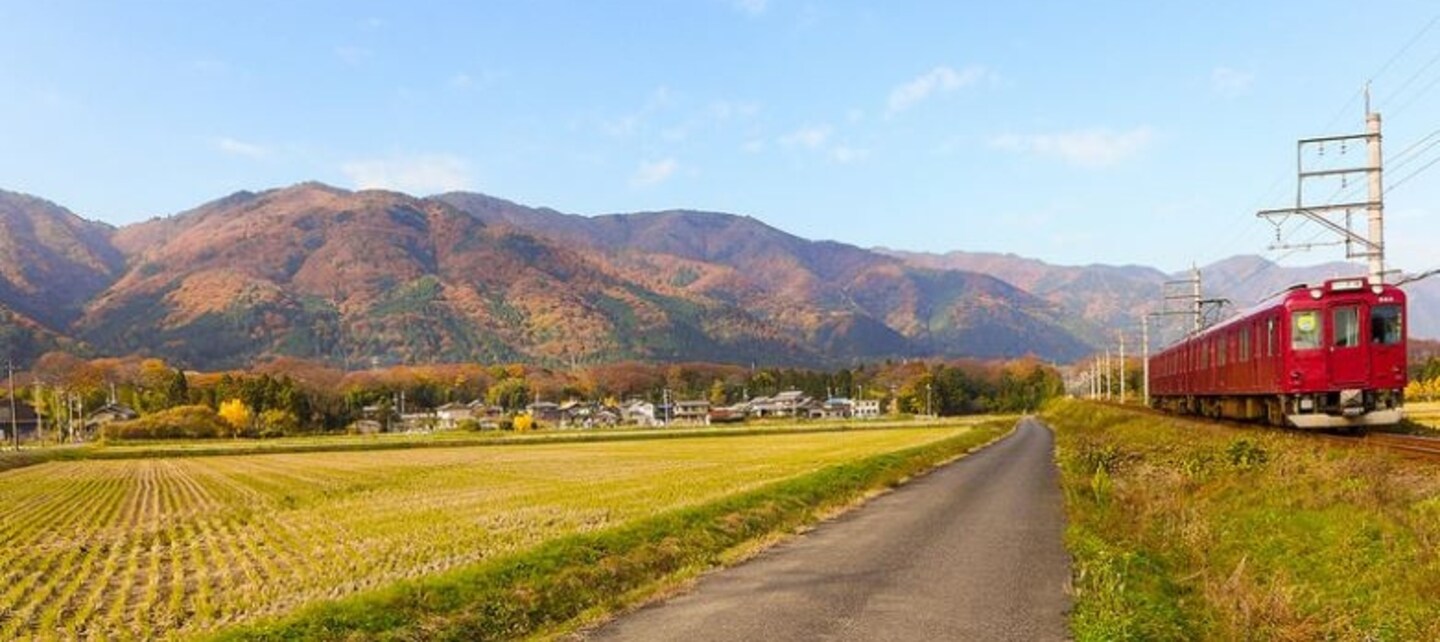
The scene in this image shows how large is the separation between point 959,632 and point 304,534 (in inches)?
909

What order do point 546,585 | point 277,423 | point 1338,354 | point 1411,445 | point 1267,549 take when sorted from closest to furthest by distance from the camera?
point 1267,549
point 546,585
point 1411,445
point 1338,354
point 277,423

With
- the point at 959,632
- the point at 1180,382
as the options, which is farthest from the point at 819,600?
the point at 1180,382

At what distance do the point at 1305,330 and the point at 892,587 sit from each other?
23052 millimetres

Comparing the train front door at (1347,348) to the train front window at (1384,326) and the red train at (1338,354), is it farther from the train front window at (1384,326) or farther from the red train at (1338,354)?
the train front window at (1384,326)

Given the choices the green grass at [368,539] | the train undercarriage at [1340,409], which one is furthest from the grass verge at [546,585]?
the train undercarriage at [1340,409]

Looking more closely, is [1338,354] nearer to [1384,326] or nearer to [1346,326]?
[1346,326]

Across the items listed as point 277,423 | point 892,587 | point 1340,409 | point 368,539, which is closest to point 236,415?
point 277,423

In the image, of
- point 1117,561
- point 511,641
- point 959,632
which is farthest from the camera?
point 1117,561

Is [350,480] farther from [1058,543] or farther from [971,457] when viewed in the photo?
[1058,543]

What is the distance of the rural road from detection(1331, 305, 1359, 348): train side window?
1175 cm

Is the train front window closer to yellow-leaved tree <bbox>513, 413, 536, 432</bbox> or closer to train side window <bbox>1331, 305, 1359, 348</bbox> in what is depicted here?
train side window <bbox>1331, 305, 1359, 348</bbox>

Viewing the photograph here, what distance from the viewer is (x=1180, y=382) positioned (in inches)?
2437

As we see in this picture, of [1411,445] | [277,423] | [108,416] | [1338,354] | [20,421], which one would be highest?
[1338,354]

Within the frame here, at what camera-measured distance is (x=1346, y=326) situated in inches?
1337
